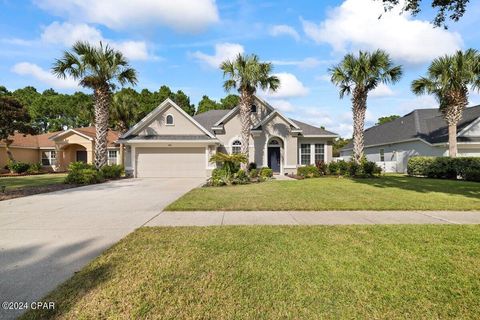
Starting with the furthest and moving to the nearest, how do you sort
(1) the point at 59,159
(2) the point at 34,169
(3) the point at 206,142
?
(1) the point at 59,159 → (2) the point at 34,169 → (3) the point at 206,142

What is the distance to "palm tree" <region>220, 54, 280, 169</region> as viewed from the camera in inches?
683

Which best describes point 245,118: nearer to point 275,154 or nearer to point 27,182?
point 275,154

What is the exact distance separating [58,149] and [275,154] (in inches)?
927

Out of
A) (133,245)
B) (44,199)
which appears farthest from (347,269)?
(44,199)

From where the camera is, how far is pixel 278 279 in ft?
11.4

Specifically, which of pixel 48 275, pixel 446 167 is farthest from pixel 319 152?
pixel 48 275

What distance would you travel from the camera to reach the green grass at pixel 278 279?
283cm

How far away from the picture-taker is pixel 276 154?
72.1ft

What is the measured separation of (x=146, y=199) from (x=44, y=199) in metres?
3.94

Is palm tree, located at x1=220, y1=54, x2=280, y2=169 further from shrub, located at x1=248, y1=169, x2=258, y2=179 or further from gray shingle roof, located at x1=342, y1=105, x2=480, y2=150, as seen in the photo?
gray shingle roof, located at x1=342, y1=105, x2=480, y2=150

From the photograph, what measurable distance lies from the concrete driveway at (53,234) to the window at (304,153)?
47.6 feet

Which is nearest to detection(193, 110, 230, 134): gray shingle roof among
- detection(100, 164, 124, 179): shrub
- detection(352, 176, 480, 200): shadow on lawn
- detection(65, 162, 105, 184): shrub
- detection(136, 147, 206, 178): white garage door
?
detection(136, 147, 206, 178): white garage door

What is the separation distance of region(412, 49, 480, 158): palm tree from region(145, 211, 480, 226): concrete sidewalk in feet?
45.4

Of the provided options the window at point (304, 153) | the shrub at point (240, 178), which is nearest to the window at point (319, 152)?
the window at point (304, 153)
